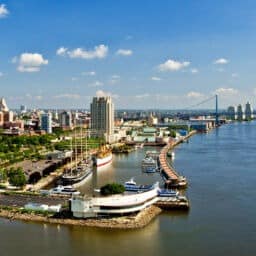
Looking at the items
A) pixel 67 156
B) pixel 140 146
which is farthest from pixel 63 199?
pixel 140 146

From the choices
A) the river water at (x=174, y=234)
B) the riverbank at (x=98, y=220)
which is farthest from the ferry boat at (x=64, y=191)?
the riverbank at (x=98, y=220)

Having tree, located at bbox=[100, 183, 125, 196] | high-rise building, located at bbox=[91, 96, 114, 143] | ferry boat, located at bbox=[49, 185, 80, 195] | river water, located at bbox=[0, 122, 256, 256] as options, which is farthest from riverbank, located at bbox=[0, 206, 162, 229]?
high-rise building, located at bbox=[91, 96, 114, 143]

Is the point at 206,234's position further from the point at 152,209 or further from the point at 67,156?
the point at 67,156

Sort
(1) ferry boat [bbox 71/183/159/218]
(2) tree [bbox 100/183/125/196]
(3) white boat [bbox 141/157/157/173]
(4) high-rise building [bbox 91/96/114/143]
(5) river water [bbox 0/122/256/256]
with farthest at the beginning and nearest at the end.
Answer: (4) high-rise building [bbox 91/96/114/143] < (3) white boat [bbox 141/157/157/173] < (2) tree [bbox 100/183/125/196] < (1) ferry boat [bbox 71/183/159/218] < (5) river water [bbox 0/122/256/256]

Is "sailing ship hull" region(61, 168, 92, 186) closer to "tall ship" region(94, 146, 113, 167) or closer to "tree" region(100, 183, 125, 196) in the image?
"tree" region(100, 183, 125, 196)

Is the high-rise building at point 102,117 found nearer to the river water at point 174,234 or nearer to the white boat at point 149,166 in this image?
the white boat at point 149,166

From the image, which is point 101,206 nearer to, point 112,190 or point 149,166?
point 112,190

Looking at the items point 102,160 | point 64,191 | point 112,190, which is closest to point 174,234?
point 112,190
